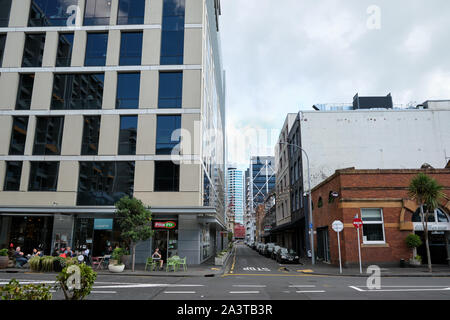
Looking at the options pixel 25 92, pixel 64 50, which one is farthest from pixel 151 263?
pixel 64 50

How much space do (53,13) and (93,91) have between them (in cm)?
888

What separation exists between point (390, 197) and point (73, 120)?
26.7 m

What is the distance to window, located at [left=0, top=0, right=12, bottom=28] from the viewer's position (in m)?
30.2

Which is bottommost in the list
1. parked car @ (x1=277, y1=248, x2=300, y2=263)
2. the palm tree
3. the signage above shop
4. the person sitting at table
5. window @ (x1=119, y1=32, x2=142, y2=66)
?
parked car @ (x1=277, y1=248, x2=300, y2=263)

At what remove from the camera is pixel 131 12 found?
29.8 meters

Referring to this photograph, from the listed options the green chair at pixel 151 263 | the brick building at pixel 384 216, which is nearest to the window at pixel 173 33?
the green chair at pixel 151 263

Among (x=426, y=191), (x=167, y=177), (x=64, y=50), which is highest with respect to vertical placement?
(x=64, y=50)

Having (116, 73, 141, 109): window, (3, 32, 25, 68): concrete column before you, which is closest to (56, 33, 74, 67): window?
(3, 32, 25, 68): concrete column

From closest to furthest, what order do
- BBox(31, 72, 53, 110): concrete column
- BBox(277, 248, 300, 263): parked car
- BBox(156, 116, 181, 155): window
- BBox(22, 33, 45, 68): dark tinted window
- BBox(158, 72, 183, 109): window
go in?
BBox(156, 116, 181, 155): window → BBox(158, 72, 183, 109): window → BBox(31, 72, 53, 110): concrete column → BBox(277, 248, 300, 263): parked car → BBox(22, 33, 45, 68): dark tinted window

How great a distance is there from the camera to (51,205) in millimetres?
26359

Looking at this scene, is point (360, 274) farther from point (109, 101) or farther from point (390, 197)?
point (109, 101)

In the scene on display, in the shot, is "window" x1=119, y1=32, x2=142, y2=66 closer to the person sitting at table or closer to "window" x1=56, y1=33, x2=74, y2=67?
"window" x1=56, y1=33, x2=74, y2=67

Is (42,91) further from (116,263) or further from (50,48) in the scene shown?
(116,263)

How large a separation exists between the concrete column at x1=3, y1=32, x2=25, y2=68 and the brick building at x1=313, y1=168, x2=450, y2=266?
30329mm
